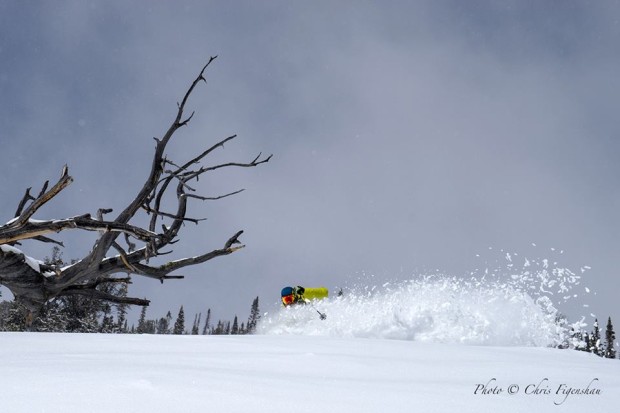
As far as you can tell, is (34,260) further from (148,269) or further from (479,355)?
(479,355)

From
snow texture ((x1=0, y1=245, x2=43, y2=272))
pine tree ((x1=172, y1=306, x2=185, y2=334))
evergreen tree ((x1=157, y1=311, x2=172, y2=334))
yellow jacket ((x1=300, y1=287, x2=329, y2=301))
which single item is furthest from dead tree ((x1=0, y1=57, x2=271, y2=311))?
evergreen tree ((x1=157, y1=311, x2=172, y2=334))

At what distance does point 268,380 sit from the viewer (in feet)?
7.51

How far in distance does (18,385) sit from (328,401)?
1.28 m

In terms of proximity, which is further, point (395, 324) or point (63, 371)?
point (395, 324)

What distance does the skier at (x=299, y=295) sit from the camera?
18.1 metres

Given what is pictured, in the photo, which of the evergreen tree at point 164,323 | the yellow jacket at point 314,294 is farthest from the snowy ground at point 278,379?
the evergreen tree at point 164,323

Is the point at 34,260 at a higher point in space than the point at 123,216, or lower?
lower

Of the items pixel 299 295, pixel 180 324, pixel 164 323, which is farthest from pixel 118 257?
pixel 164 323

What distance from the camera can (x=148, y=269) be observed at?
17.0 feet

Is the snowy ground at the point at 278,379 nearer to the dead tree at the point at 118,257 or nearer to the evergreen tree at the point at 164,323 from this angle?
the dead tree at the point at 118,257

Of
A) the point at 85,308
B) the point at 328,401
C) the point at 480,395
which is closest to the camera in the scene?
the point at 328,401

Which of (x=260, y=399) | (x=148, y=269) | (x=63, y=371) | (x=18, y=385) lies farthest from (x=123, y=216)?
(x=260, y=399)

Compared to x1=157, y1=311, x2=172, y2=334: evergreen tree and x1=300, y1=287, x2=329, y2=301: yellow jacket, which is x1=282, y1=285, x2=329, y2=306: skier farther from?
x1=157, y1=311, x2=172, y2=334: evergreen tree

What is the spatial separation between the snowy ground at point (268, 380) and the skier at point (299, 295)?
14.0 m
